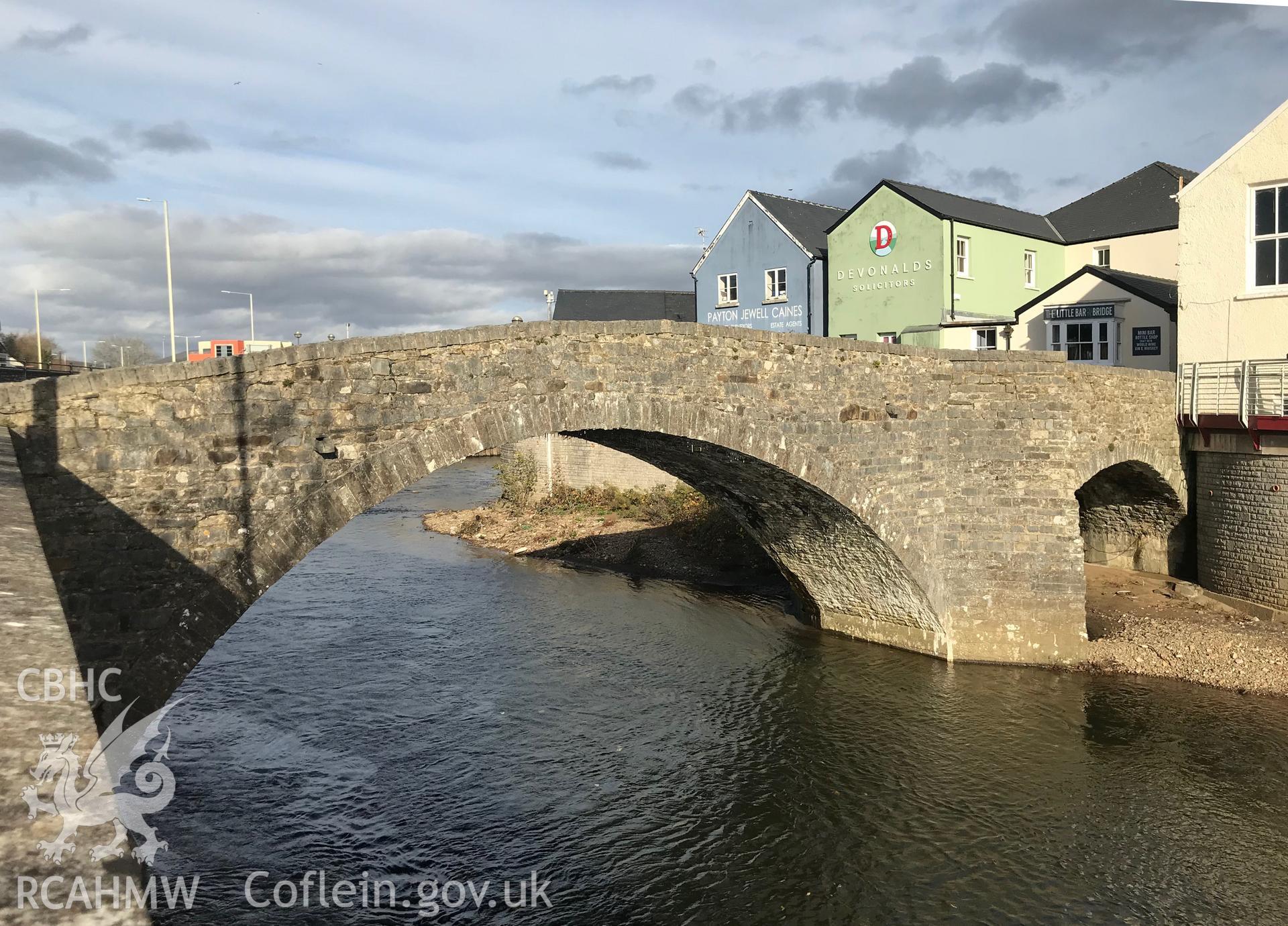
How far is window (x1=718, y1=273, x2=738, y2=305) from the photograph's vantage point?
3522 centimetres

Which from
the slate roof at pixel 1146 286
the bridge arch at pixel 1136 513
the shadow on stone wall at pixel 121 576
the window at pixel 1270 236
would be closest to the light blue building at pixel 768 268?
the slate roof at pixel 1146 286

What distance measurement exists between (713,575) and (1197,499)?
11809 mm

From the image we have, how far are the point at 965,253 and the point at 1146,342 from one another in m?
7.02

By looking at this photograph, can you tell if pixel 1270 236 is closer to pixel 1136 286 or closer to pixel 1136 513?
pixel 1136 286

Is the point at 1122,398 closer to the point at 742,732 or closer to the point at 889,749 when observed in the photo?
the point at 889,749

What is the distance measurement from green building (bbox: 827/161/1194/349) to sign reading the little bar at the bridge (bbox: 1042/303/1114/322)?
5.11 feet

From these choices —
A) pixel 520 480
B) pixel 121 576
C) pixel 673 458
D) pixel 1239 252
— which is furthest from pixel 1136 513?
pixel 520 480

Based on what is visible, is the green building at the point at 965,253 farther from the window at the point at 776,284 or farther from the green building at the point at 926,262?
the window at the point at 776,284

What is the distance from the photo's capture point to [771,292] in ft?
113

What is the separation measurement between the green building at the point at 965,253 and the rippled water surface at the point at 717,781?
1465 centimetres

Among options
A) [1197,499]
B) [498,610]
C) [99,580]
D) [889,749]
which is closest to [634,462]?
[498,610]

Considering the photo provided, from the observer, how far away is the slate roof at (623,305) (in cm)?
4044

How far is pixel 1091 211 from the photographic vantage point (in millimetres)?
32406

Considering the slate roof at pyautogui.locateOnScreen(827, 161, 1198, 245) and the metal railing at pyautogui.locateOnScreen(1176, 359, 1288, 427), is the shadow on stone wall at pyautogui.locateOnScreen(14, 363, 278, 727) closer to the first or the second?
the metal railing at pyautogui.locateOnScreen(1176, 359, 1288, 427)
